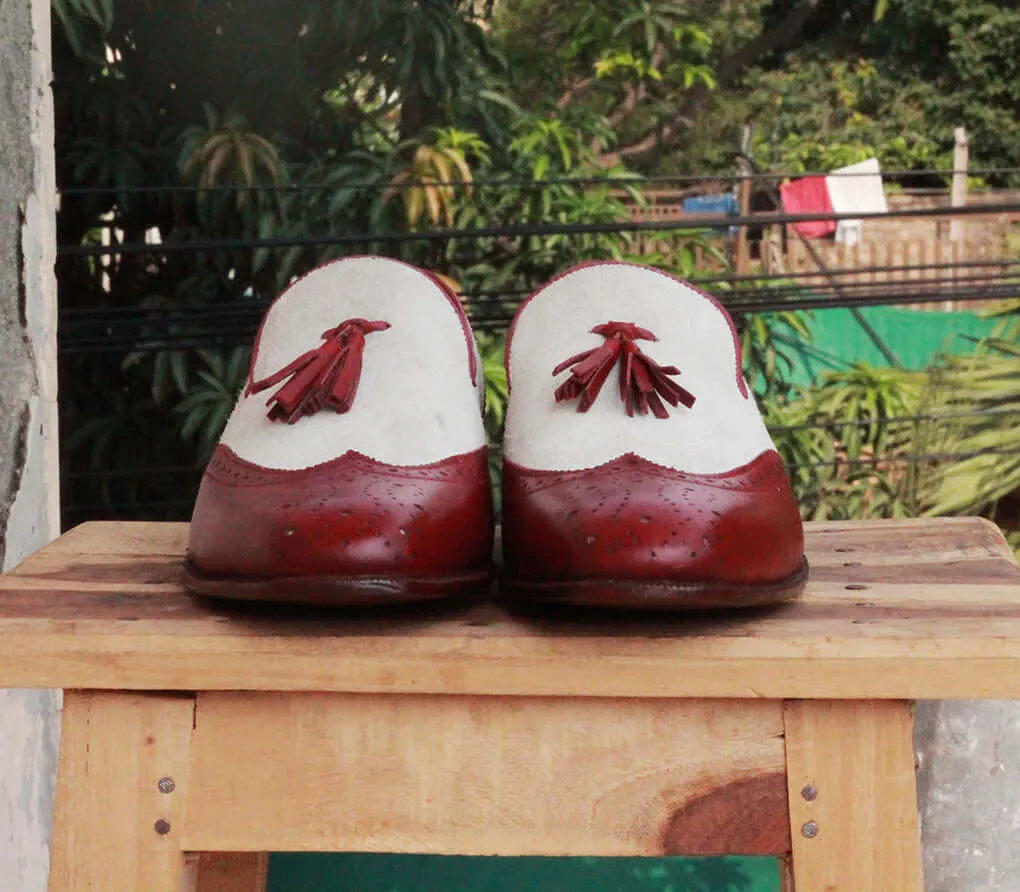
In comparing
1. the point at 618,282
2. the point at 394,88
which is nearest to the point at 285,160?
the point at 394,88

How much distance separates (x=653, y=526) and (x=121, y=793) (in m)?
0.28

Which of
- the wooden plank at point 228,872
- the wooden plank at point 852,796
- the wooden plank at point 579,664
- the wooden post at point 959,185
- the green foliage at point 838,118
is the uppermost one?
the green foliage at point 838,118

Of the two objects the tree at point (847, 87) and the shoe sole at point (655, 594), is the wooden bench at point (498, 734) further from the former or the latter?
the tree at point (847, 87)

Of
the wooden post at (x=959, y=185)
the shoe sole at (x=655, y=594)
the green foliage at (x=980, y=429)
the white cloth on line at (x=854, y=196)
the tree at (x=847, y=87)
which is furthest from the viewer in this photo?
the tree at (x=847, y=87)

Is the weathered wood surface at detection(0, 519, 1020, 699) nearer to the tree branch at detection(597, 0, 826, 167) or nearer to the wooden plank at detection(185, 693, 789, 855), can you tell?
the wooden plank at detection(185, 693, 789, 855)

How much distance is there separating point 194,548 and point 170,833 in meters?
0.13

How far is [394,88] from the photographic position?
215cm

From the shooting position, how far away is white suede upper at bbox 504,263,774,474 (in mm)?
568

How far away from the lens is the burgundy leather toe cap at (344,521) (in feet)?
1.71

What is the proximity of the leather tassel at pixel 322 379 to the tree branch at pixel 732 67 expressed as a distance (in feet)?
27.7

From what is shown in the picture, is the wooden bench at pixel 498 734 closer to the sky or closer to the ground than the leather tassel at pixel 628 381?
closer to the ground

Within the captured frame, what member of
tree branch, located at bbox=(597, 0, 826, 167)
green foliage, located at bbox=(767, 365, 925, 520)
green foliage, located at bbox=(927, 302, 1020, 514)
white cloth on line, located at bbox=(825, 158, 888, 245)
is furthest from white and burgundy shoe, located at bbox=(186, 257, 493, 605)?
white cloth on line, located at bbox=(825, 158, 888, 245)

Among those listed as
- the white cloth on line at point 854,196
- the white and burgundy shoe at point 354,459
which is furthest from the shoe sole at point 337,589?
the white cloth on line at point 854,196

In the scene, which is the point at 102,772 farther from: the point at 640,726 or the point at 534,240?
the point at 534,240
